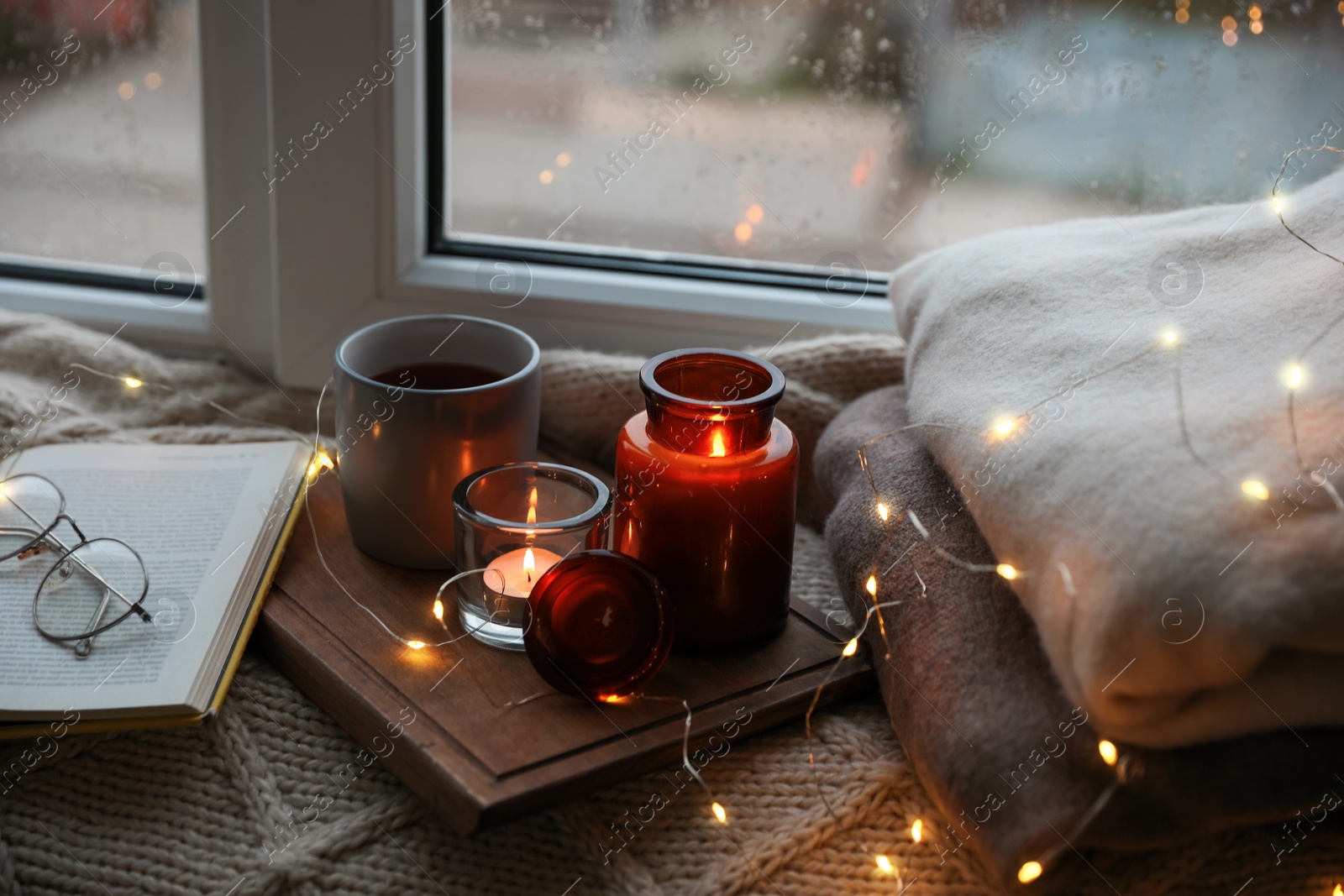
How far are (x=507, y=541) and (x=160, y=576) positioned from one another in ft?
0.76

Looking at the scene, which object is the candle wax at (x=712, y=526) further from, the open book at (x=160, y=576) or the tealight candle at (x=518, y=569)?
the open book at (x=160, y=576)

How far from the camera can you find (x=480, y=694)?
55cm

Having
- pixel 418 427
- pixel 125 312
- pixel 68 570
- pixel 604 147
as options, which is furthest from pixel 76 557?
pixel 604 147

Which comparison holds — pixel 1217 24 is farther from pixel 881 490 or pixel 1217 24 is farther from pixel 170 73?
pixel 170 73

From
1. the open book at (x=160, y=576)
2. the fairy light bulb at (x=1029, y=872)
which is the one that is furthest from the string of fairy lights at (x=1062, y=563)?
the open book at (x=160, y=576)

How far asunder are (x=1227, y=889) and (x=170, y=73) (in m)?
0.93

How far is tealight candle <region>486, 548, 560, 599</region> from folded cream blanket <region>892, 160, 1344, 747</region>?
23 cm

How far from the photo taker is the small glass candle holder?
1.88 ft

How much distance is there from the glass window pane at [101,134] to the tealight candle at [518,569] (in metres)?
0.49

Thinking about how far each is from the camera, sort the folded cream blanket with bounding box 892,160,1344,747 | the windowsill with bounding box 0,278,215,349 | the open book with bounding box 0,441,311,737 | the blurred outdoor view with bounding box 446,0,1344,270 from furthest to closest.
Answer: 1. the windowsill with bounding box 0,278,215,349
2. the blurred outdoor view with bounding box 446,0,1344,270
3. the open book with bounding box 0,441,311,737
4. the folded cream blanket with bounding box 892,160,1344,747

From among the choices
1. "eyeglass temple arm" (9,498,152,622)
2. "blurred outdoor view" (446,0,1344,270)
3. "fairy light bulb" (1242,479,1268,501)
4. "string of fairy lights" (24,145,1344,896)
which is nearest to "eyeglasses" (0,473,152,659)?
"eyeglass temple arm" (9,498,152,622)

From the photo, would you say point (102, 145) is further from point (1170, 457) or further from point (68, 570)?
point (1170, 457)

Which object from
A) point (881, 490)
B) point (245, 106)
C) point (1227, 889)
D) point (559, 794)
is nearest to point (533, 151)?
point (245, 106)

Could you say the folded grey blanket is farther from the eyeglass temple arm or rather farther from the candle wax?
the eyeglass temple arm
